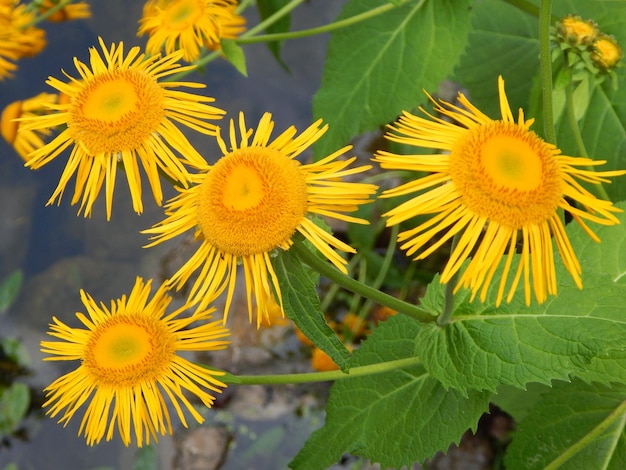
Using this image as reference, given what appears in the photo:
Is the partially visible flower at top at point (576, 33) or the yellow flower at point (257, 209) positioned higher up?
the partially visible flower at top at point (576, 33)

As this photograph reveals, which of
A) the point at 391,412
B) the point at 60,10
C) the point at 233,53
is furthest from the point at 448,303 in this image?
the point at 60,10

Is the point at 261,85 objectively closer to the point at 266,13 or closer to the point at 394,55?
the point at 266,13

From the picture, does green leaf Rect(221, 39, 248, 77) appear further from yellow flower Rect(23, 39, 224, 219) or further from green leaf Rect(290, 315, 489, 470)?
green leaf Rect(290, 315, 489, 470)

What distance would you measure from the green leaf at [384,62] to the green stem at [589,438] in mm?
460

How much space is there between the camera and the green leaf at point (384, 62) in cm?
89

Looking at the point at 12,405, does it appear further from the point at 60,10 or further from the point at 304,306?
the point at 304,306

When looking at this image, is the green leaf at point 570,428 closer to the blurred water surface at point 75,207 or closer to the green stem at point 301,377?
the green stem at point 301,377

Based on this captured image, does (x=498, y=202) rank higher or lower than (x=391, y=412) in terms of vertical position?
higher

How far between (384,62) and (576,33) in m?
0.27

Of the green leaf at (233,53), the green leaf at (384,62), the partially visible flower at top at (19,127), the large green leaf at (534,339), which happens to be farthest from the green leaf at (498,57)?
the partially visible flower at top at (19,127)

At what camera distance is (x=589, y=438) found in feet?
2.55

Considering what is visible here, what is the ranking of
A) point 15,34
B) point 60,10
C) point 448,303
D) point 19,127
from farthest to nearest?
1. point 60,10
2. point 15,34
3. point 19,127
4. point 448,303

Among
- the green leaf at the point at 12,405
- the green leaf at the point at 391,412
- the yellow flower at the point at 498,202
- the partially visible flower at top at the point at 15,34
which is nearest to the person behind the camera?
the yellow flower at the point at 498,202

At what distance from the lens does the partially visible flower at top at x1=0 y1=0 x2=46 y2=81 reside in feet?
3.14
